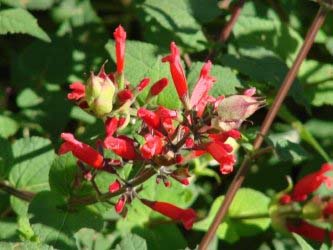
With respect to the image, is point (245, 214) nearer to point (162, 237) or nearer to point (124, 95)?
point (162, 237)

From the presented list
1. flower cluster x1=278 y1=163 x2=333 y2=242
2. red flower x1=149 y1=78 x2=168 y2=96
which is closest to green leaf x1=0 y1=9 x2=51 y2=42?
red flower x1=149 y1=78 x2=168 y2=96

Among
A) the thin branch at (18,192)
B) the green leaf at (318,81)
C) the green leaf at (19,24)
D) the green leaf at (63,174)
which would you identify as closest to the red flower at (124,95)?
the green leaf at (63,174)

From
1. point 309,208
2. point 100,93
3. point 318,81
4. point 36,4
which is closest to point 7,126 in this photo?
point 36,4

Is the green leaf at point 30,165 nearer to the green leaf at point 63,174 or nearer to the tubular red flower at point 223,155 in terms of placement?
the green leaf at point 63,174

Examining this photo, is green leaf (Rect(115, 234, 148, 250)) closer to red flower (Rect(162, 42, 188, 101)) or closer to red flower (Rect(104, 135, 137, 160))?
red flower (Rect(104, 135, 137, 160))

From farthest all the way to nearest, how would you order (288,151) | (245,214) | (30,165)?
(245,214) < (30,165) < (288,151)

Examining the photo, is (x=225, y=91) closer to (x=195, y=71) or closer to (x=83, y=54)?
(x=195, y=71)
